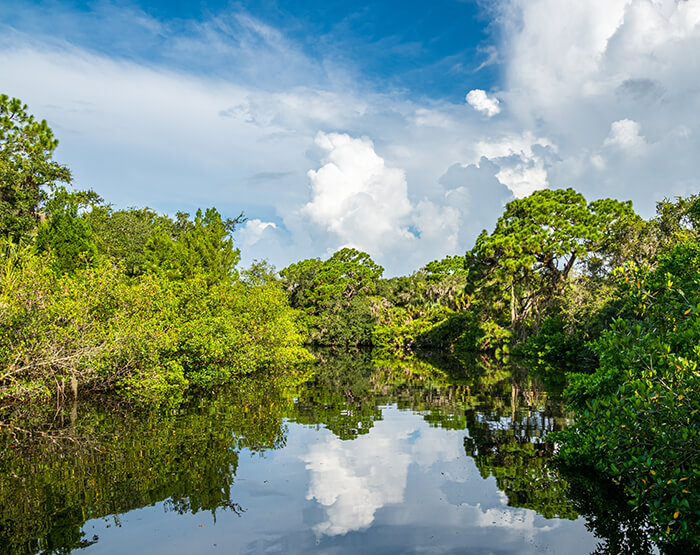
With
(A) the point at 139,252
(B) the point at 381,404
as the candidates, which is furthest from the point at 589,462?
(A) the point at 139,252

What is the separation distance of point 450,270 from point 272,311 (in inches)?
1439

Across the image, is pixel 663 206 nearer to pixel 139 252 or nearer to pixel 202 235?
pixel 202 235

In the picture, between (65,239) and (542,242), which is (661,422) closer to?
(65,239)

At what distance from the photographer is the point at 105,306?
637 inches

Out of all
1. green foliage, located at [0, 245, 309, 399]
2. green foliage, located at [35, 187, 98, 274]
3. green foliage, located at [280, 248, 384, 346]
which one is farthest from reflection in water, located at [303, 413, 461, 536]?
green foliage, located at [280, 248, 384, 346]

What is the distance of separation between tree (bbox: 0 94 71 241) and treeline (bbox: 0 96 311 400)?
0.06 meters

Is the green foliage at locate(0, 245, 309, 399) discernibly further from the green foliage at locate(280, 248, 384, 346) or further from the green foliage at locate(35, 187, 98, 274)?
the green foliage at locate(280, 248, 384, 346)

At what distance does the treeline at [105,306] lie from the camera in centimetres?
1274

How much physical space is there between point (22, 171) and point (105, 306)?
16.9m

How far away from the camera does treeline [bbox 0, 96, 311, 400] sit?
41.8 ft

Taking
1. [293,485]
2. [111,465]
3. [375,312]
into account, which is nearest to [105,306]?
[111,465]

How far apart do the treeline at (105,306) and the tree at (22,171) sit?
0.06 meters

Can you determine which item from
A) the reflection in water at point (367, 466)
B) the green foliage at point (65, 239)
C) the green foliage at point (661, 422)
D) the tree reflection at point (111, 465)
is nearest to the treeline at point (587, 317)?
the green foliage at point (661, 422)

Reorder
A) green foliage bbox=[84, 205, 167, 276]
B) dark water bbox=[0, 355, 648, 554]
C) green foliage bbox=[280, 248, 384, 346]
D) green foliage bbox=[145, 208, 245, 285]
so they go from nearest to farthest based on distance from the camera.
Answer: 1. dark water bbox=[0, 355, 648, 554]
2. green foliage bbox=[145, 208, 245, 285]
3. green foliage bbox=[84, 205, 167, 276]
4. green foliage bbox=[280, 248, 384, 346]
